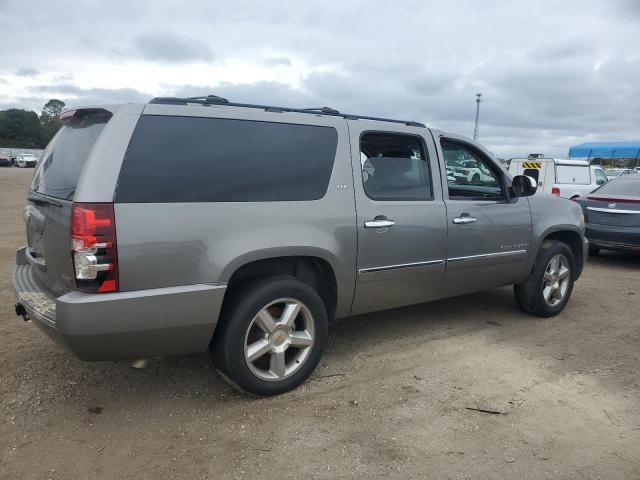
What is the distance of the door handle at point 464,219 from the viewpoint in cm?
435

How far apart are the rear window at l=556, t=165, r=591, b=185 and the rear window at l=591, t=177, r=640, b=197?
592 centimetres

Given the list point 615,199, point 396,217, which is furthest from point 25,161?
point 396,217

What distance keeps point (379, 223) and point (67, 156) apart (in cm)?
208

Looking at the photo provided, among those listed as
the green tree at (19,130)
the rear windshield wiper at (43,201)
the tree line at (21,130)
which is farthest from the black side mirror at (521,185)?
the green tree at (19,130)

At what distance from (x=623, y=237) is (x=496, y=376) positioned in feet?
17.9

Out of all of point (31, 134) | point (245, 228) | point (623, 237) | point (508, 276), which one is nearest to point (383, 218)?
point (245, 228)

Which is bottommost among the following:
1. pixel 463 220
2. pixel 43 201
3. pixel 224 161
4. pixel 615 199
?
pixel 615 199

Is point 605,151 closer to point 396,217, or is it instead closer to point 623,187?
point 623,187

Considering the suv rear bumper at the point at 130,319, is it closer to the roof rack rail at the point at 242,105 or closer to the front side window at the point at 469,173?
the roof rack rail at the point at 242,105

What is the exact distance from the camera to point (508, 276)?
4969 millimetres

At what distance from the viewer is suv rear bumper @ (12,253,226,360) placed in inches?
109

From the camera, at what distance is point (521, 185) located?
16.0 ft

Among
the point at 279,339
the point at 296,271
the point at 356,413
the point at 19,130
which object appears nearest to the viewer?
the point at 356,413

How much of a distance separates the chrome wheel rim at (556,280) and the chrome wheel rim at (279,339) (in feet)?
9.36
